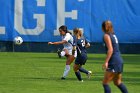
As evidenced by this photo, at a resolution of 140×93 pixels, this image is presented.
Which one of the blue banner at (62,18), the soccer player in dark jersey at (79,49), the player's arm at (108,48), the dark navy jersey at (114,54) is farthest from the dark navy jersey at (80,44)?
the blue banner at (62,18)

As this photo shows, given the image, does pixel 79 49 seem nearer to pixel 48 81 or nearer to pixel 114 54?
pixel 48 81

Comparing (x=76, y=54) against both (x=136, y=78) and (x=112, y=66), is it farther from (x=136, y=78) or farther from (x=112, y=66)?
(x=112, y=66)

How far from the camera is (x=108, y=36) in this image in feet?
49.0

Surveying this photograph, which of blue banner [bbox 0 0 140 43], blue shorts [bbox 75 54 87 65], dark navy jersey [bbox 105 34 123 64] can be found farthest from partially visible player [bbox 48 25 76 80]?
blue banner [bbox 0 0 140 43]

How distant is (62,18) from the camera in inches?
1720

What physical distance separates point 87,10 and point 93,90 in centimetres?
2527

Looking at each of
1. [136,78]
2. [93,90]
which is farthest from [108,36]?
[136,78]

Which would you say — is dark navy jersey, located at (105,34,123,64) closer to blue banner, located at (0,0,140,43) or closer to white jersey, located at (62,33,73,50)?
white jersey, located at (62,33,73,50)

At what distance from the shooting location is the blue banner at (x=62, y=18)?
1710 inches

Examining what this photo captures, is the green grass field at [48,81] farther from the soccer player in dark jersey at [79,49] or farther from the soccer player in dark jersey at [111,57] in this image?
the soccer player in dark jersey at [111,57]

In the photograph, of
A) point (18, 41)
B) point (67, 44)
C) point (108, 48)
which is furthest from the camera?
point (18, 41)

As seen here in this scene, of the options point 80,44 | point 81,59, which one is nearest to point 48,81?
point 81,59

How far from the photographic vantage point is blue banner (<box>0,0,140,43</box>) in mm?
43438

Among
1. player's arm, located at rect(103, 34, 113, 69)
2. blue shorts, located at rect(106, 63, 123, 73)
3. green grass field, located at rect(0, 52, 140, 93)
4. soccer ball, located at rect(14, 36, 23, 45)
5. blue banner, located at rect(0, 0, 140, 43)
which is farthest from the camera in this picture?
blue banner, located at rect(0, 0, 140, 43)
